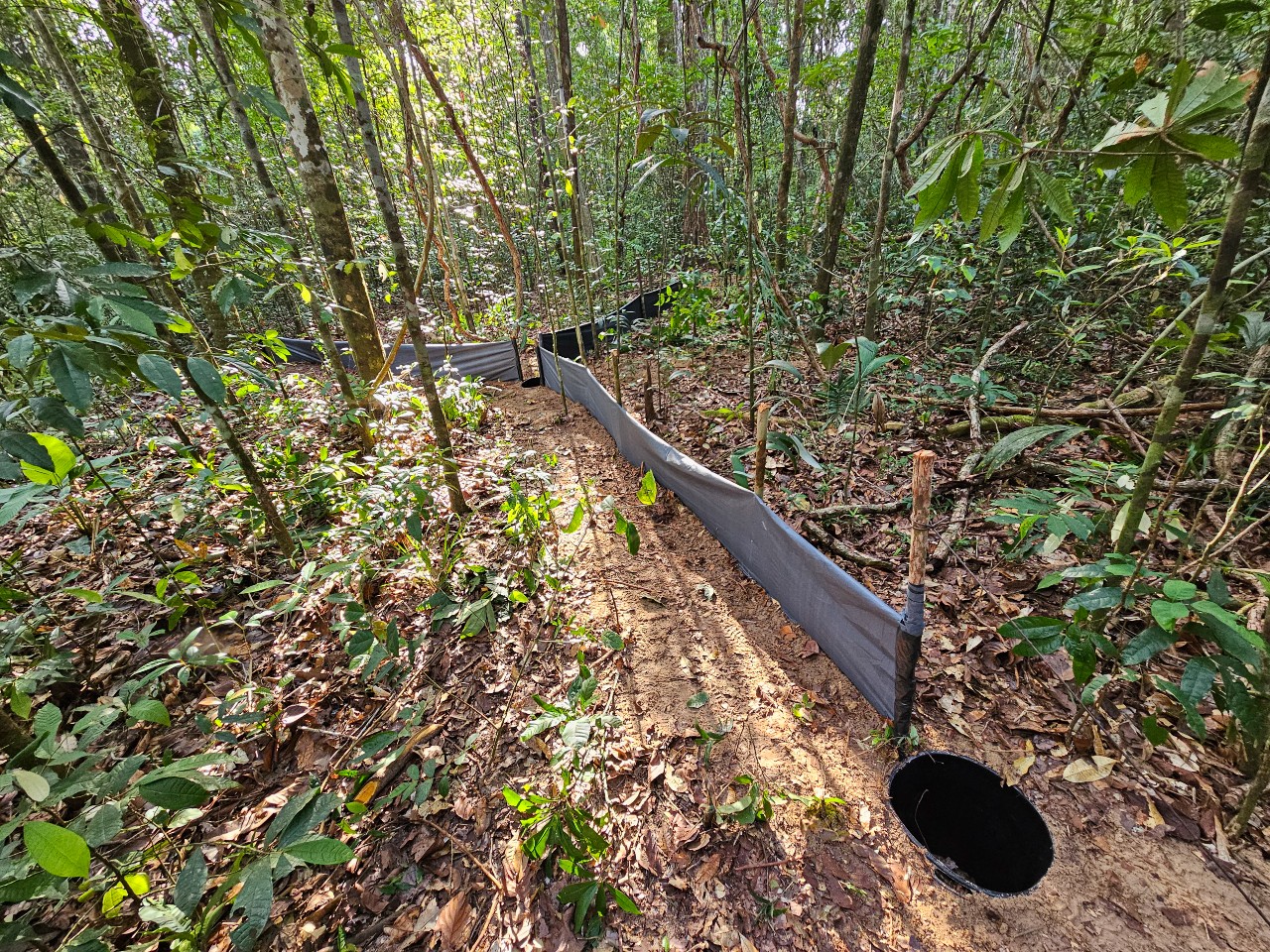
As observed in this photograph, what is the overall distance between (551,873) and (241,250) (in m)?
3.45

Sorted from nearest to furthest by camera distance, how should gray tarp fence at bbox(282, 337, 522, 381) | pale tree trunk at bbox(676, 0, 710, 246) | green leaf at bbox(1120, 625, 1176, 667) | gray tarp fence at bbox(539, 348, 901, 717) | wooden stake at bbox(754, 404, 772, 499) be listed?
green leaf at bbox(1120, 625, 1176, 667)
gray tarp fence at bbox(539, 348, 901, 717)
wooden stake at bbox(754, 404, 772, 499)
pale tree trunk at bbox(676, 0, 710, 246)
gray tarp fence at bbox(282, 337, 522, 381)

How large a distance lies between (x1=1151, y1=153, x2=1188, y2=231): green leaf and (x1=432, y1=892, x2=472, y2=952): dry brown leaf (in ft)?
10.3

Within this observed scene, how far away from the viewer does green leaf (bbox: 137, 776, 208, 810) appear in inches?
53.7

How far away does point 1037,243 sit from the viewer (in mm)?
5160

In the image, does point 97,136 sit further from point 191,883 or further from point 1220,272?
point 1220,272

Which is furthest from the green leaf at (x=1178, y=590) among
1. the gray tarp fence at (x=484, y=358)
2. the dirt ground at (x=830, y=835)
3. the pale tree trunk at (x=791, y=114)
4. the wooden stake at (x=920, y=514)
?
the gray tarp fence at (x=484, y=358)

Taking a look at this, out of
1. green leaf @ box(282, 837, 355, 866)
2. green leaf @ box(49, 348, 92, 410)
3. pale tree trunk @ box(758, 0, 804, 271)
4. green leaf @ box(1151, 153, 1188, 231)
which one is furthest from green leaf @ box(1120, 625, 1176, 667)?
pale tree trunk @ box(758, 0, 804, 271)

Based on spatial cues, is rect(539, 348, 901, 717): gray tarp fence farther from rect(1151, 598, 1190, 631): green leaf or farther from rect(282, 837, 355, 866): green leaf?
rect(282, 837, 355, 866): green leaf

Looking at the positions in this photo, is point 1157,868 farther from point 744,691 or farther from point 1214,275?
point 1214,275

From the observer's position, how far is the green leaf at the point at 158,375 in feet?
4.53

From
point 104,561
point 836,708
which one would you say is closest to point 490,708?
point 836,708

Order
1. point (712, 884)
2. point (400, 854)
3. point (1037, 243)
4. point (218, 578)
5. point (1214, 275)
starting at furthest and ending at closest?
1. point (1037, 243)
2. point (218, 578)
3. point (400, 854)
4. point (712, 884)
5. point (1214, 275)

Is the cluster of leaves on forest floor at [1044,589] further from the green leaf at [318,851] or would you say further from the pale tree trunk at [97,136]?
the pale tree trunk at [97,136]

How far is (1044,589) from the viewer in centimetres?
268
